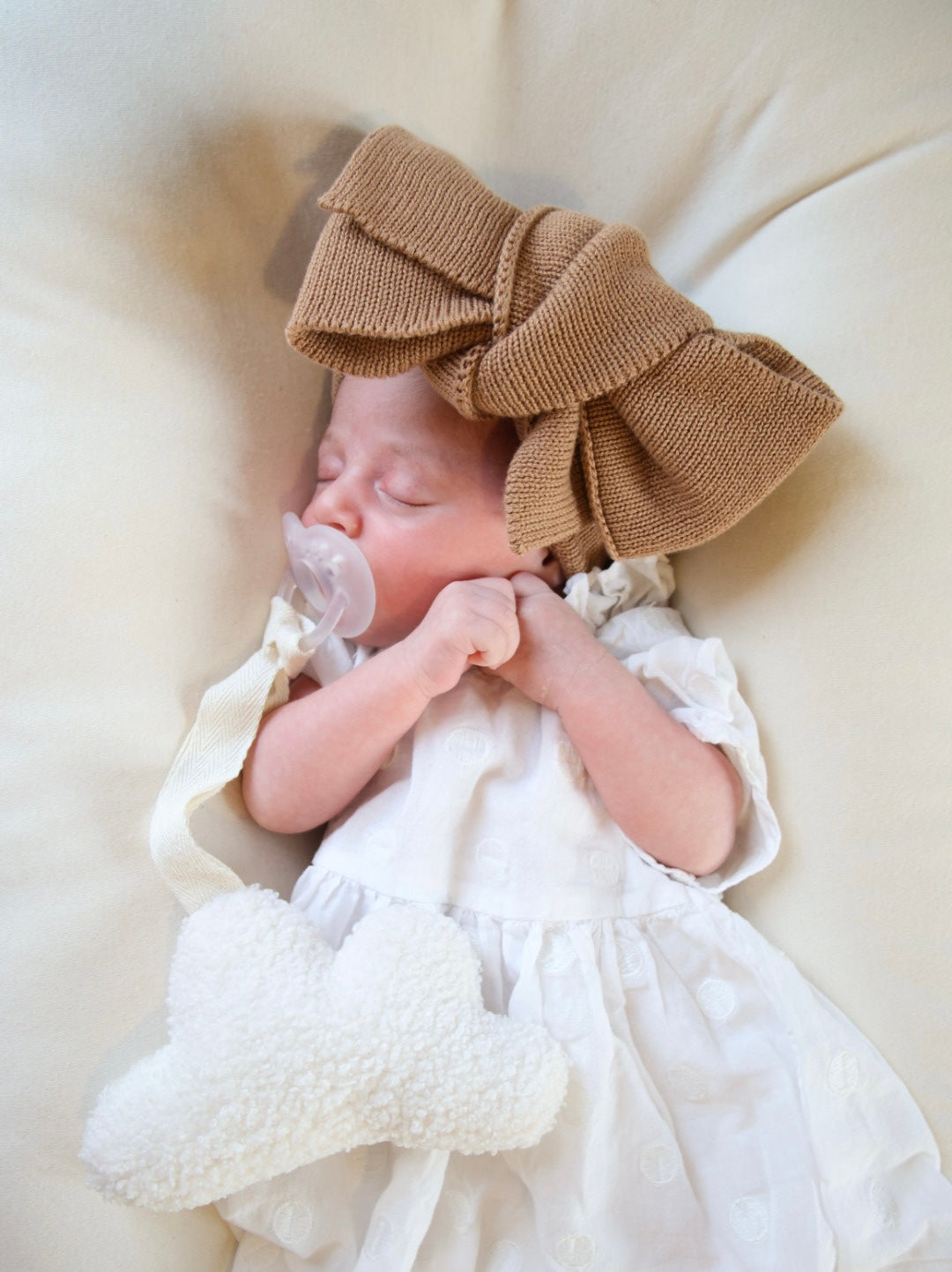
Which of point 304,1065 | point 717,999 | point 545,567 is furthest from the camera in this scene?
point 545,567

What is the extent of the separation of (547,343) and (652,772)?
0.40 meters

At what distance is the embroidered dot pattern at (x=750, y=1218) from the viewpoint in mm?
700

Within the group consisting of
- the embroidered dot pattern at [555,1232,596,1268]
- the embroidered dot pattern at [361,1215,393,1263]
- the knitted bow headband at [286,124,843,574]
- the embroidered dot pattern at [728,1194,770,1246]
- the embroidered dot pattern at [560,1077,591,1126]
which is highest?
the knitted bow headband at [286,124,843,574]

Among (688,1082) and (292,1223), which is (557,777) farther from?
(292,1223)

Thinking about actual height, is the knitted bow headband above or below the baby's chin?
above

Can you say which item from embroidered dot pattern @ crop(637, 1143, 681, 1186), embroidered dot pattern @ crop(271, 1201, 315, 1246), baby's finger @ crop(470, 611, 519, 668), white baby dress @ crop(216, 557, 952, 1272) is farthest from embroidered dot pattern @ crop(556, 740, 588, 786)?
embroidered dot pattern @ crop(271, 1201, 315, 1246)

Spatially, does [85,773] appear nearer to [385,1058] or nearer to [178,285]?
[385,1058]

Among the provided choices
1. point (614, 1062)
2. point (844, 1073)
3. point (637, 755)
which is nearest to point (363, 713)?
point (637, 755)

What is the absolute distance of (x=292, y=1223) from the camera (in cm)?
70

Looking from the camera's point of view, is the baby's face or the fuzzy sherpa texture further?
the baby's face

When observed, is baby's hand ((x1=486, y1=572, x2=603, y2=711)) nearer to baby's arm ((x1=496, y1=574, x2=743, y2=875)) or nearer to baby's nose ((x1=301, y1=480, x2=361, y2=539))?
baby's arm ((x1=496, y1=574, x2=743, y2=875))

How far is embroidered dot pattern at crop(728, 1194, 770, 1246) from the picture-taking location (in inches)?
27.6

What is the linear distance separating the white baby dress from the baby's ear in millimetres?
157

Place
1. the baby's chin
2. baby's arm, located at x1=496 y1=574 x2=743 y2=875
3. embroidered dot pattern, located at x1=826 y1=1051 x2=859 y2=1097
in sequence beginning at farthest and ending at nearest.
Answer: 1. the baby's chin
2. baby's arm, located at x1=496 y1=574 x2=743 y2=875
3. embroidered dot pattern, located at x1=826 y1=1051 x2=859 y2=1097
